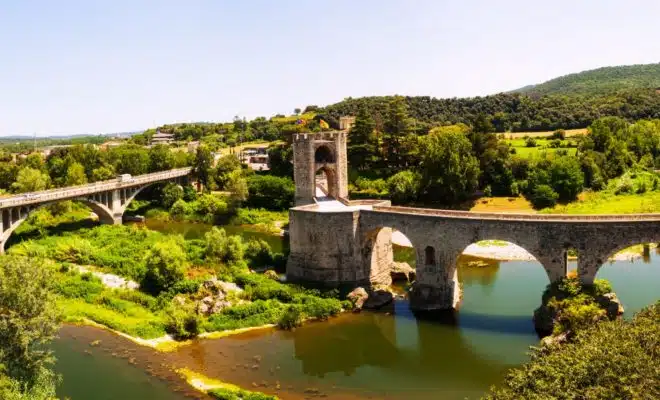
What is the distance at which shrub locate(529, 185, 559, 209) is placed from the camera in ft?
190

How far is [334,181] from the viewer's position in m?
45.1

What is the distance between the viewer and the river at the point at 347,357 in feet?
84.6

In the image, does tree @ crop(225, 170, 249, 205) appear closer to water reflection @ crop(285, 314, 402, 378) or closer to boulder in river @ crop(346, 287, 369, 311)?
boulder in river @ crop(346, 287, 369, 311)

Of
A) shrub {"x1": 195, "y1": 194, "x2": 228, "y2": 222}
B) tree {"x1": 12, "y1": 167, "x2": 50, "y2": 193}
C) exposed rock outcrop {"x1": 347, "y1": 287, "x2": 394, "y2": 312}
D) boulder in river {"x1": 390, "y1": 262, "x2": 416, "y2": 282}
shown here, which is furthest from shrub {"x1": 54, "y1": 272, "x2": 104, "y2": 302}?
tree {"x1": 12, "y1": 167, "x2": 50, "y2": 193}

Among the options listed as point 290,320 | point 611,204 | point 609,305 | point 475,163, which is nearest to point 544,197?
point 611,204

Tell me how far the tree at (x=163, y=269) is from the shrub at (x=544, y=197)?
36.9 metres

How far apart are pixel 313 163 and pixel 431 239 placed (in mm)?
13086

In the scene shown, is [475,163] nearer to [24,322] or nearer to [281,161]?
[281,161]

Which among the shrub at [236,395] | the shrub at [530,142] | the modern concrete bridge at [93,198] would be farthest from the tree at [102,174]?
the shrub at [236,395]

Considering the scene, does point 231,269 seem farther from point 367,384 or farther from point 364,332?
point 367,384

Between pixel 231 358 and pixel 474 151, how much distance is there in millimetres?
41883

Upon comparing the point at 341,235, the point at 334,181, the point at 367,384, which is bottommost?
the point at 367,384

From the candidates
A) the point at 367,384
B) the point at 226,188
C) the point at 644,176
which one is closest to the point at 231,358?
the point at 367,384

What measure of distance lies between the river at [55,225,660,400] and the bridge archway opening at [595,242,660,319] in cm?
23
